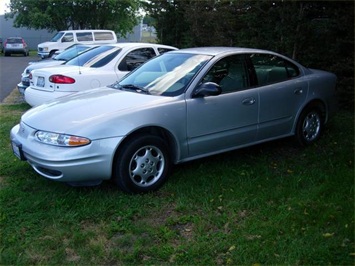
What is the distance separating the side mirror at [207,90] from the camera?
4496 millimetres

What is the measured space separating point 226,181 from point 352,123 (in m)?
3.65

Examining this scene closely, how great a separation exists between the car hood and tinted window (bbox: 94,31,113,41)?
1842cm

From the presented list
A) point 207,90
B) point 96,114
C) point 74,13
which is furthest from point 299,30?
point 74,13

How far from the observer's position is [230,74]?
5047 millimetres

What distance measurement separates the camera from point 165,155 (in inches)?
173

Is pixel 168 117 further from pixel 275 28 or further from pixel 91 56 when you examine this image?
pixel 275 28

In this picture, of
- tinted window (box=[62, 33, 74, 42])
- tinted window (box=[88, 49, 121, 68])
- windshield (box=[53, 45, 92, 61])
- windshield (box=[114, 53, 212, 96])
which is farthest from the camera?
tinted window (box=[62, 33, 74, 42])

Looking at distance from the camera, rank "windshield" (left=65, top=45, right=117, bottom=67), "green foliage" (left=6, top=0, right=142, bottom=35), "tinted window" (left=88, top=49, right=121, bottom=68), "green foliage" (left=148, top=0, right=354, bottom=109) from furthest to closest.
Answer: "green foliage" (left=6, top=0, right=142, bottom=35) < "green foliage" (left=148, top=0, right=354, bottom=109) < "windshield" (left=65, top=45, right=117, bottom=67) < "tinted window" (left=88, top=49, right=121, bottom=68)

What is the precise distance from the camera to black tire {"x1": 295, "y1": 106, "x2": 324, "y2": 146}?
18.7 ft

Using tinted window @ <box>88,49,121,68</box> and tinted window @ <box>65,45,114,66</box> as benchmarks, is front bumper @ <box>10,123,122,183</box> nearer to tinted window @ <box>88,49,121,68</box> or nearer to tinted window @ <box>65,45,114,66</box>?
tinted window @ <box>88,49,121,68</box>

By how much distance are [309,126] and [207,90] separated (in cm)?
207

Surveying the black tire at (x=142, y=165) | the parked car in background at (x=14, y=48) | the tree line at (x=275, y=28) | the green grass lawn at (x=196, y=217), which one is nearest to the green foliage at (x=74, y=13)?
the parked car in background at (x=14, y=48)

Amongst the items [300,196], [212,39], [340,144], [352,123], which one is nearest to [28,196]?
[300,196]

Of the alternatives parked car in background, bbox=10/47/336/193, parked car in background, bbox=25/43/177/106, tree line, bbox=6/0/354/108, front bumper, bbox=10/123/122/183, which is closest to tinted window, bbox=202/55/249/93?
parked car in background, bbox=10/47/336/193
